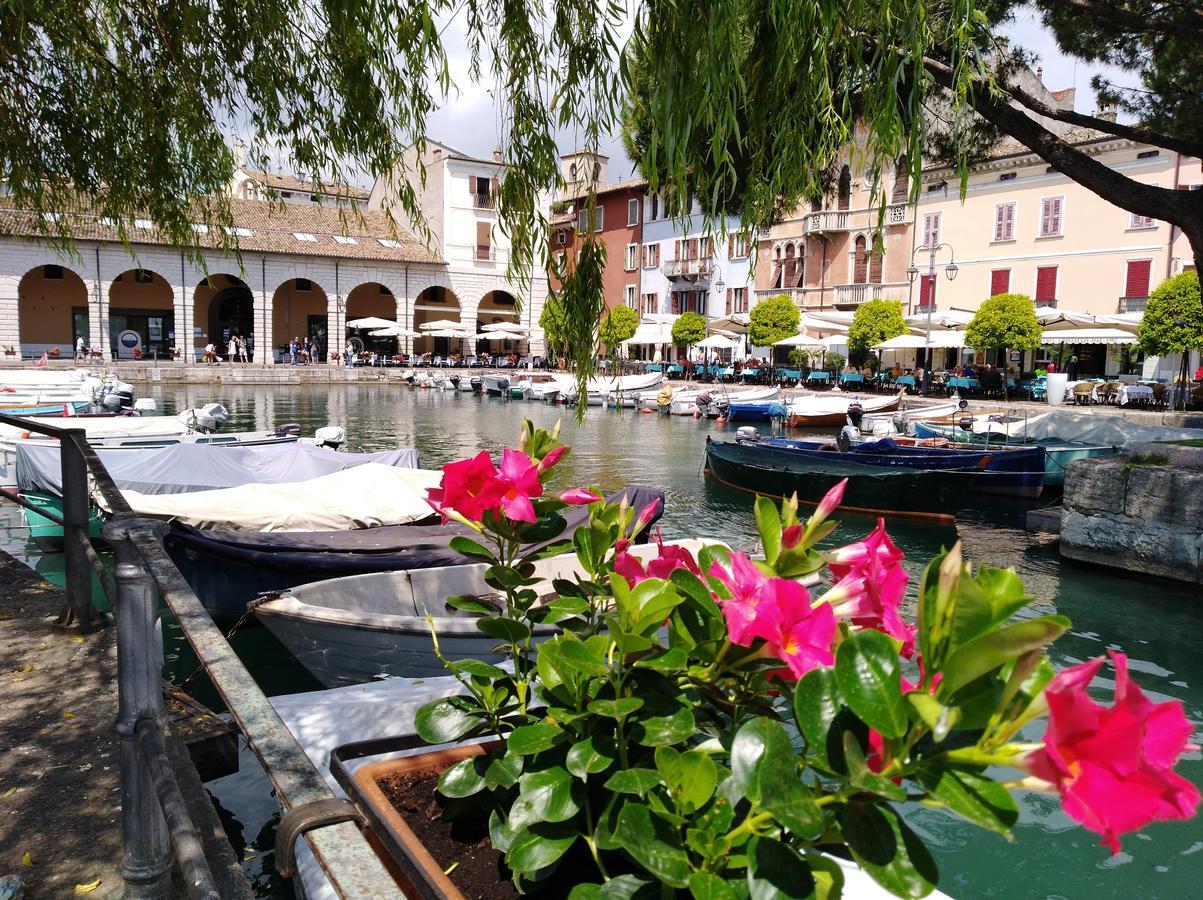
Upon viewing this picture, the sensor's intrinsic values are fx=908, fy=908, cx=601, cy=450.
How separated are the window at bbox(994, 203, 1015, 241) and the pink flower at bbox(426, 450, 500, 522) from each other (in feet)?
123

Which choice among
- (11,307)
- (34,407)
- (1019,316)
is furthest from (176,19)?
(11,307)

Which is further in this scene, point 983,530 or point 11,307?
point 11,307

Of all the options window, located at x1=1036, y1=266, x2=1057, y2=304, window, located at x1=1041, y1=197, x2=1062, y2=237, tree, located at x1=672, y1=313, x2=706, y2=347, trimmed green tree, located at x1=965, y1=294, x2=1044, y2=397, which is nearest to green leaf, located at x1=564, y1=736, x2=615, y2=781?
trimmed green tree, located at x1=965, y1=294, x2=1044, y2=397

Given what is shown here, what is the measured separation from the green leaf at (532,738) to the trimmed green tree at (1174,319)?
2680cm

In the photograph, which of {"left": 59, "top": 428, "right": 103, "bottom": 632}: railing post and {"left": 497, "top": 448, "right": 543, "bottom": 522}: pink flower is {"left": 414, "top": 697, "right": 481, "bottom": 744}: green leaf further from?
{"left": 59, "top": 428, "right": 103, "bottom": 632}: railing post

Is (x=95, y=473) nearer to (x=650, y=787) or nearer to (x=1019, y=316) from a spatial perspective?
(x=650, y=787)

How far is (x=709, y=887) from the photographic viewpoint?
1379mm

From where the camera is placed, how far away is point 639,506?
30.7 ft

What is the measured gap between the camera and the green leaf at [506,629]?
2143 mm

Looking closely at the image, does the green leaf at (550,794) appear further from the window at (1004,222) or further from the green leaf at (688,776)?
the window at (1004,222)

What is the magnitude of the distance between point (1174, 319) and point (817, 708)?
90.3 feet

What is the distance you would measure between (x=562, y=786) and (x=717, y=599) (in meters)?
0.46

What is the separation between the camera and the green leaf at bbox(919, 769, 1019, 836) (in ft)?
3.57

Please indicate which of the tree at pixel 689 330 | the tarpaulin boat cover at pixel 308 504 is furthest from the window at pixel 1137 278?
the tarpaulin boat cover at pixel 308 504
